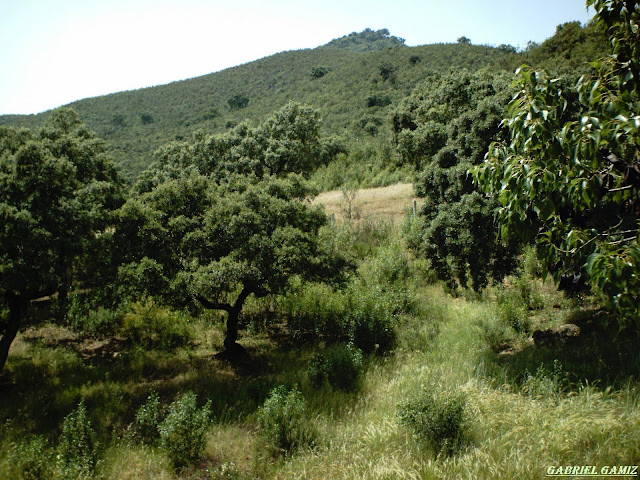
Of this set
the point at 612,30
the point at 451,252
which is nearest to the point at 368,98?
the point at 451,252

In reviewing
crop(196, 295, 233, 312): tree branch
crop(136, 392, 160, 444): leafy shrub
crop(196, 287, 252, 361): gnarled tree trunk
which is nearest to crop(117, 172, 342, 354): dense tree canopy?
crop(196, 295, 233, 312): tree branch

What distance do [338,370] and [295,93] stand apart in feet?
205

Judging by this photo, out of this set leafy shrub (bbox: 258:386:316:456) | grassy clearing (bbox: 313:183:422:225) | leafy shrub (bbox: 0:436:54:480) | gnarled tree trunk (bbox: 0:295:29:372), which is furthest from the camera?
grassy clearing (bbox: 313:183:422:225)

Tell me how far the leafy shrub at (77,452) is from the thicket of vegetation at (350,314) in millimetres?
33

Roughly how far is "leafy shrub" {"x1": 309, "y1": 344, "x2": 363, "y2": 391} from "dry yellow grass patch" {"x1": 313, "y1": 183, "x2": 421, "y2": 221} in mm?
12097

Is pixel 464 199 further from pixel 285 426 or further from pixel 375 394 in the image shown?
pixel 285 426

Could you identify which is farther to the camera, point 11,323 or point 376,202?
point 376,202

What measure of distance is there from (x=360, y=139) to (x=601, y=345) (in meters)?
34.7

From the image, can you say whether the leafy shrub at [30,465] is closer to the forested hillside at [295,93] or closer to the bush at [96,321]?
the bush at [96,321]

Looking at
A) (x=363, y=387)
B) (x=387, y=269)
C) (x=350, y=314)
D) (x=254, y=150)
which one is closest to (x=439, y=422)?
(x=363, y=387)

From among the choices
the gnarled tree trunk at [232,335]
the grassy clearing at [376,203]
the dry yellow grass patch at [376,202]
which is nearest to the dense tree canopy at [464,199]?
the gnarled tree trunk at [232,335]

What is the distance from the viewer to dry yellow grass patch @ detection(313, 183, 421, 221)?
21.7m

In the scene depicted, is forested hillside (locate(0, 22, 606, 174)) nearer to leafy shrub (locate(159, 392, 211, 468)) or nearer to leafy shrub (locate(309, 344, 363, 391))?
leafy shrub (locate(309, 344, 363, 391))

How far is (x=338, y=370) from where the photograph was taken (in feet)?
28.5
